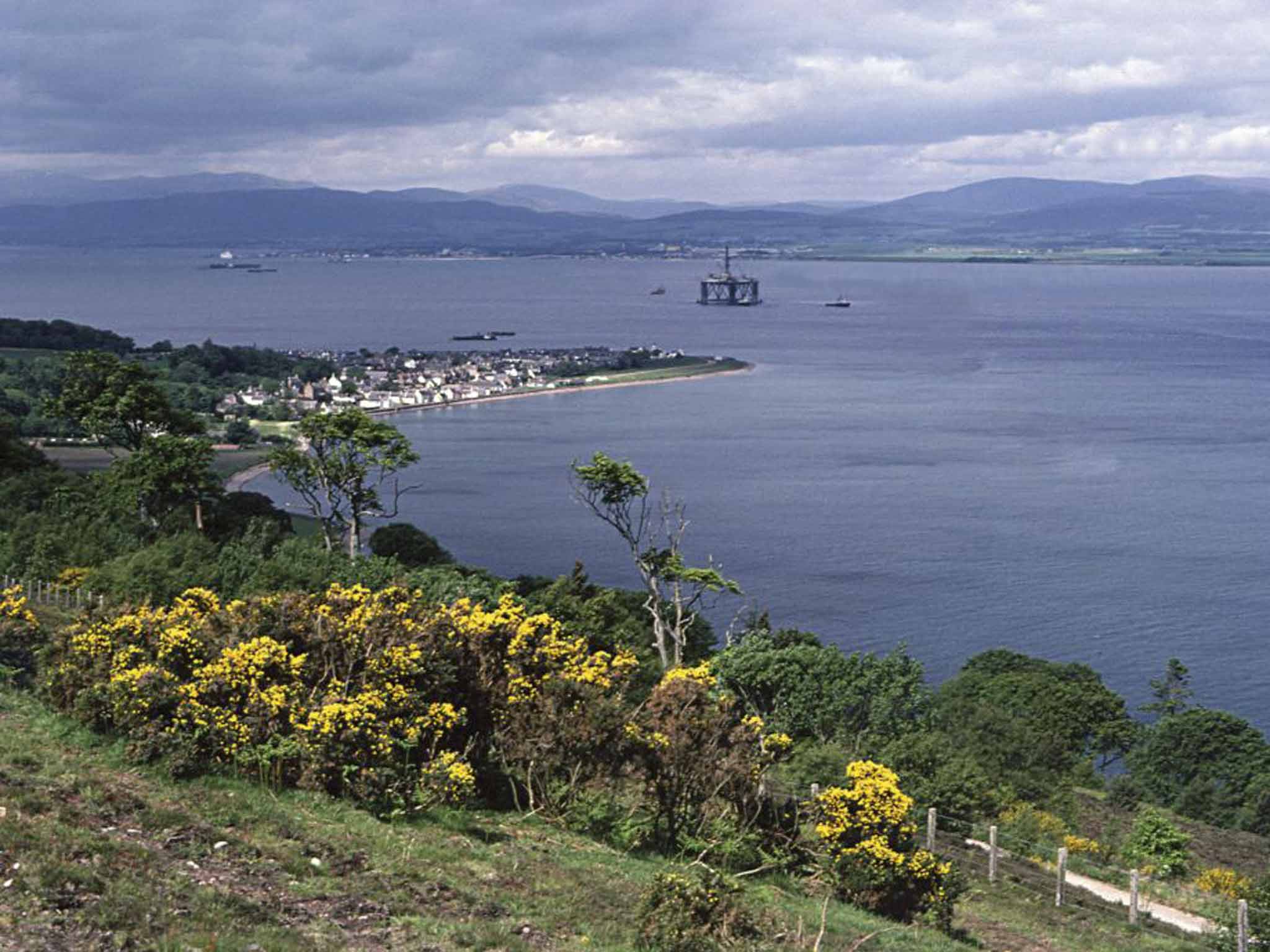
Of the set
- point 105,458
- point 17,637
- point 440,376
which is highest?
point 17,637

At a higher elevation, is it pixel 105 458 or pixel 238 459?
pixel 105 458

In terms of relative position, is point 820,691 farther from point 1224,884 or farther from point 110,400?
point 110,400

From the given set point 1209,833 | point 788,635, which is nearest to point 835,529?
point 788,635

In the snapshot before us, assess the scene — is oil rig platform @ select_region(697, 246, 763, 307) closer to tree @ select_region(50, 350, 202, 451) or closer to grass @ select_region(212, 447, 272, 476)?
grass @ select_region(212, 447, 272, 476)

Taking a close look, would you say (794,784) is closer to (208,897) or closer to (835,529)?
(208,897)

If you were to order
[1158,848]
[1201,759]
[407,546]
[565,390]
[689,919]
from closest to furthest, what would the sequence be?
[689,919]
[1158,848]
[1201,759]
[407,546]
[565,390]

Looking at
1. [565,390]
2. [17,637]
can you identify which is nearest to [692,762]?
[17,637]
